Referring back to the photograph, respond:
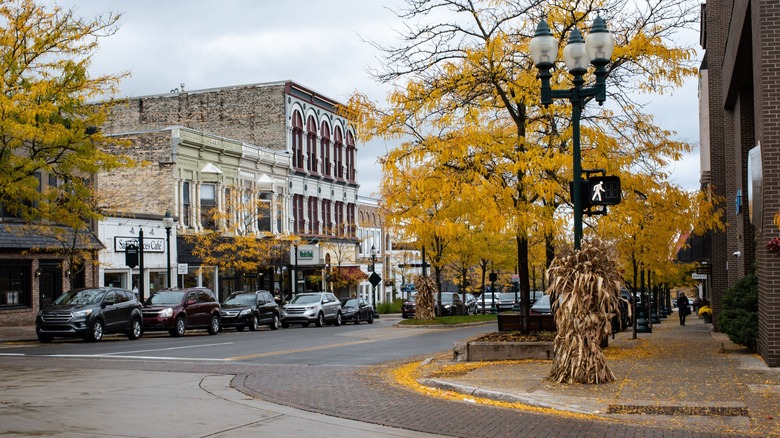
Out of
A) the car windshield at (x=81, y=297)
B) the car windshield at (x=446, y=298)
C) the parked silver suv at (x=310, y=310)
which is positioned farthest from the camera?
the car windshield at (x=446, y=298)

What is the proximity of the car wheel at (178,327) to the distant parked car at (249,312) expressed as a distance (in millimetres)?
3190

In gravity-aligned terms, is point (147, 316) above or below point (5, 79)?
below

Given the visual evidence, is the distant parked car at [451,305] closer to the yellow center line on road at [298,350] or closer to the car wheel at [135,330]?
the car wheel at [135,330]

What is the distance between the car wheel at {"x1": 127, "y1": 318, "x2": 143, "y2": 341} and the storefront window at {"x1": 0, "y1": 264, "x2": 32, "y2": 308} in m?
8.93

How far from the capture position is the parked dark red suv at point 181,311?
3188 cm

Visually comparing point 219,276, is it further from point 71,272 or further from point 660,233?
point 660,233

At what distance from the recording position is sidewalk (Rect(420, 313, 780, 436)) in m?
10.7

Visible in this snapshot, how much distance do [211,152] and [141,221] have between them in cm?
863

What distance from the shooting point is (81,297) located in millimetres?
28562

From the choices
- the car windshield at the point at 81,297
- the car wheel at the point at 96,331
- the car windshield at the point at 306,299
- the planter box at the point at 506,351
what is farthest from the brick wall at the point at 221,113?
the planter box at the point at 506,351

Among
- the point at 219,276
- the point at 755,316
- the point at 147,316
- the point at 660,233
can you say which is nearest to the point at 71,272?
the point at 147,316

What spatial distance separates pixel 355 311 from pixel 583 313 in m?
34.0

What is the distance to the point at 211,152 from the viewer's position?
5197 centimetres

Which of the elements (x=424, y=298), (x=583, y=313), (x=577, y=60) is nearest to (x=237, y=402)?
(x=583, y=313)
